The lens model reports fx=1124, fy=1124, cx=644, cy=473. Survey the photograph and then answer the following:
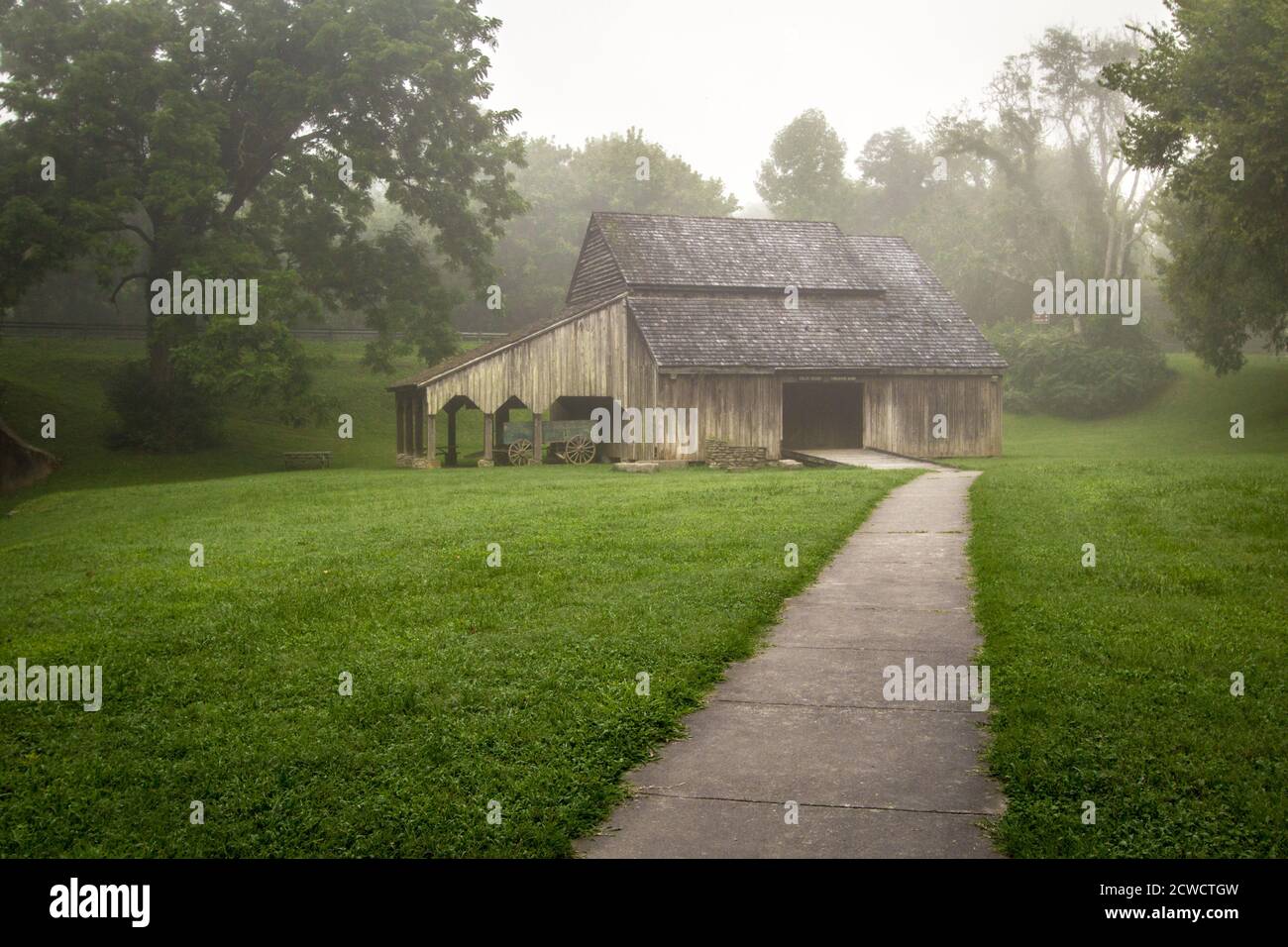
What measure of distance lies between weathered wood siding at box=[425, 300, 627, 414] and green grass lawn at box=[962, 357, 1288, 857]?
18.0 metres

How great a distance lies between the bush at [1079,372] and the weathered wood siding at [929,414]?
19.6 metres

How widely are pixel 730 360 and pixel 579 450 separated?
227 inches

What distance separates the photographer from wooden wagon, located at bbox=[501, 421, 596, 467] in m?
36.5

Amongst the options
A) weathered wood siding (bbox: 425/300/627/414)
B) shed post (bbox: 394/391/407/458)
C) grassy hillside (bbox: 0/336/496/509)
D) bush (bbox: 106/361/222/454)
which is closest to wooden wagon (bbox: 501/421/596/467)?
weathered wood siding (bbox: 425/300/627/414)

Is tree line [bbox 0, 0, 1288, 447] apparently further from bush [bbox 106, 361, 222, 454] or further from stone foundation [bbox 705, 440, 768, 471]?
stone foundation [bbox 705, 440, 768, 471]

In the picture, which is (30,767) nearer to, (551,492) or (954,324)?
(551,492)

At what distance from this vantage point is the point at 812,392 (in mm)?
41562

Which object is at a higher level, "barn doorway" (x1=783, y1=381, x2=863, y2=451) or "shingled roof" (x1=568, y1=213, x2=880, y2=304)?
"shingled roof" (x1=568, y1=213, x2=880, y2=304)

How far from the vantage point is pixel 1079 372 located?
56.7 m

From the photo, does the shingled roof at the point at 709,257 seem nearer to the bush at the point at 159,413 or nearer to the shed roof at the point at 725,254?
the shed roof at the point at 725,254

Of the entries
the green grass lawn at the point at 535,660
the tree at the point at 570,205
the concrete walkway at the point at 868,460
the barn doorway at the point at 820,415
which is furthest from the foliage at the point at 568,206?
the green grass lawn at the point at 535,660
